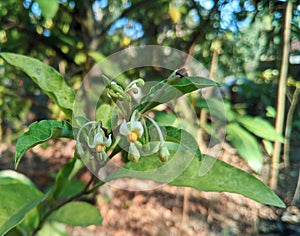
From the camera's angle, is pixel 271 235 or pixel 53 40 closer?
pixel 271 235

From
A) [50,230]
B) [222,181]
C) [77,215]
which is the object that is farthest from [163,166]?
[50,230]

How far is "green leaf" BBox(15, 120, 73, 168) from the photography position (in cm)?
39

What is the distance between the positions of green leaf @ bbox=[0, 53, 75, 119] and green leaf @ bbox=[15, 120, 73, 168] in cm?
8

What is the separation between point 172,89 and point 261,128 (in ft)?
1.35

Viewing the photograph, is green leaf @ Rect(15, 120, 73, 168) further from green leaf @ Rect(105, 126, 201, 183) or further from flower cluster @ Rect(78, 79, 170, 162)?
green leaf @ Rect(105, 126, 201, 183)

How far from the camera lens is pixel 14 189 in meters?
0.60

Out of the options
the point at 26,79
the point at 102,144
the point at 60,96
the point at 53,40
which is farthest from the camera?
the point at 26,79

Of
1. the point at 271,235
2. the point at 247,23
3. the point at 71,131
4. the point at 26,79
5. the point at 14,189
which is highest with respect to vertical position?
the point at 247,23

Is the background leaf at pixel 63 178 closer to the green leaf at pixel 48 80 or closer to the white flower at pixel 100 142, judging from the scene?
the green leaf at pixel 48 80

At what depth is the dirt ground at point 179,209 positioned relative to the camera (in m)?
0.89

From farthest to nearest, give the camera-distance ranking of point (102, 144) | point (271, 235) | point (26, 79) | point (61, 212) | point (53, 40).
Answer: point (26, 79) → point (53, 40) → point (271, 235) → point (61, 212) → point (102, 144)

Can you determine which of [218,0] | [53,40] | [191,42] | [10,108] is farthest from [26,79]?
[218,0]

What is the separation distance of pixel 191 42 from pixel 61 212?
0.52 metres

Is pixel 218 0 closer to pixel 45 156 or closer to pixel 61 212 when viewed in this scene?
pixel 61 212
